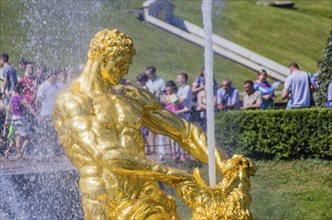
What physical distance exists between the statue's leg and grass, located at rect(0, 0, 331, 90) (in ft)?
26.0

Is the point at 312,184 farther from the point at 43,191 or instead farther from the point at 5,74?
the point at 5,74

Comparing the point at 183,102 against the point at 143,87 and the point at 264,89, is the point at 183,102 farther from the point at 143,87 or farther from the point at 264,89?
the point at 264,89

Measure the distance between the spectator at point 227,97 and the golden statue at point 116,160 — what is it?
698 cm

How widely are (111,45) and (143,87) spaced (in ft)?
20.3

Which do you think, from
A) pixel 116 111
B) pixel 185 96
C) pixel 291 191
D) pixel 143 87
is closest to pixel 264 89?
pixel 185 96

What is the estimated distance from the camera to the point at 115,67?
6824 mm

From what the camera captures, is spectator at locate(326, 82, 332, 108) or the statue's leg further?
spectator at locate(326, 82, 332, 108)

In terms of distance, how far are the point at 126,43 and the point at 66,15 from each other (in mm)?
11935

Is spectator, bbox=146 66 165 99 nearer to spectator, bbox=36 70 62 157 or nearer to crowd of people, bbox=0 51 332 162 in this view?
crowd of people, bbox=0 51 332 162

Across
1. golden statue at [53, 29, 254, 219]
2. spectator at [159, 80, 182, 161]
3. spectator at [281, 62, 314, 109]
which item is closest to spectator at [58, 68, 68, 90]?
spectator at [159, 80, 182, 161]

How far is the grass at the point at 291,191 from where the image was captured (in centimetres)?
1126

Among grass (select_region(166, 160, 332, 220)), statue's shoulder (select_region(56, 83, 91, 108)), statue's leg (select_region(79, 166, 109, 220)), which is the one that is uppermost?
statue's shoulder (select_region(56, 83, 91, 108))

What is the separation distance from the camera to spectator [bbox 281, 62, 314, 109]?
1439 centimetres

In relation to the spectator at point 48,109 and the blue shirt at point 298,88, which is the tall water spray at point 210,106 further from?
the blue shirt at point 298,88
